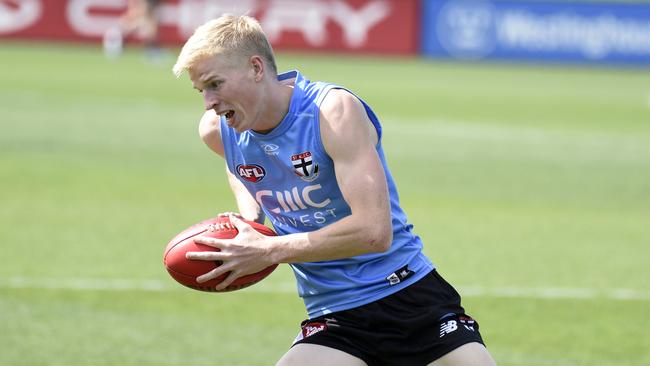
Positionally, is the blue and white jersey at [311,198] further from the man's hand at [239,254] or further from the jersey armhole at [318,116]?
the man's hand at [239,254]

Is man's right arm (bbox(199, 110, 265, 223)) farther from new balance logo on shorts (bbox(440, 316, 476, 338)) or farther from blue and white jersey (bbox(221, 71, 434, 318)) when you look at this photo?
new balance logo on shorts (bbox(440, 316, 476, 338))

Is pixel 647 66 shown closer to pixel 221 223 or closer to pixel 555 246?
pixel 555 246

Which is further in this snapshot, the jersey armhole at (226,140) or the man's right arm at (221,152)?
the man's right arm at (221,152)

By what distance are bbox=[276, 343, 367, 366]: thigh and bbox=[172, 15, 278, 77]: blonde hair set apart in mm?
1389

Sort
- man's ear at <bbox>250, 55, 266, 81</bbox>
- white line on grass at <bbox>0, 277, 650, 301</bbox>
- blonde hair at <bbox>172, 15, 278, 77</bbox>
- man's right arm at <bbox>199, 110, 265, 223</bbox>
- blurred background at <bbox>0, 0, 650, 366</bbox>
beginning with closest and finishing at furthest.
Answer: blonde hair at <bbox>172, 15, 278, 77</bbox>, man's ear at <bbox>250, 55, 266, 81</bbox>, man's right arm at <bbox>199, 110, 265, 223</bbox>, blurred background at <bbox>0, 0, 650, 366</bbox>, white line on grass at <bbox>0, 277, 650, 301</bbox>

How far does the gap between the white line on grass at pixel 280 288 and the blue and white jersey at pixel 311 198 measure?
4.36 m

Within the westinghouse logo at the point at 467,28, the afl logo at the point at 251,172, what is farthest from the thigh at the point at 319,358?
the westinghouse logo at the point at 467,28

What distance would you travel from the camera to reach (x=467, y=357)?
5562 mm

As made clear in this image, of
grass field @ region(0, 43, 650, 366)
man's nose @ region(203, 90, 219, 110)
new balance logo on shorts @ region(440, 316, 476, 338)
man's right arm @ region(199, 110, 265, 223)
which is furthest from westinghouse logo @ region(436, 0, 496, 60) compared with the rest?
man's nose @ region(203, 90, 219, 110)

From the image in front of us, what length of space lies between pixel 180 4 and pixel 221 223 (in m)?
31.9

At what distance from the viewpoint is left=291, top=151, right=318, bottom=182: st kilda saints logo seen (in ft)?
18.1

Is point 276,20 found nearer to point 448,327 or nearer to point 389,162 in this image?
point 389,162

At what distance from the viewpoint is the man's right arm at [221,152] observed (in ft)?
19.6

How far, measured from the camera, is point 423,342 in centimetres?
566
